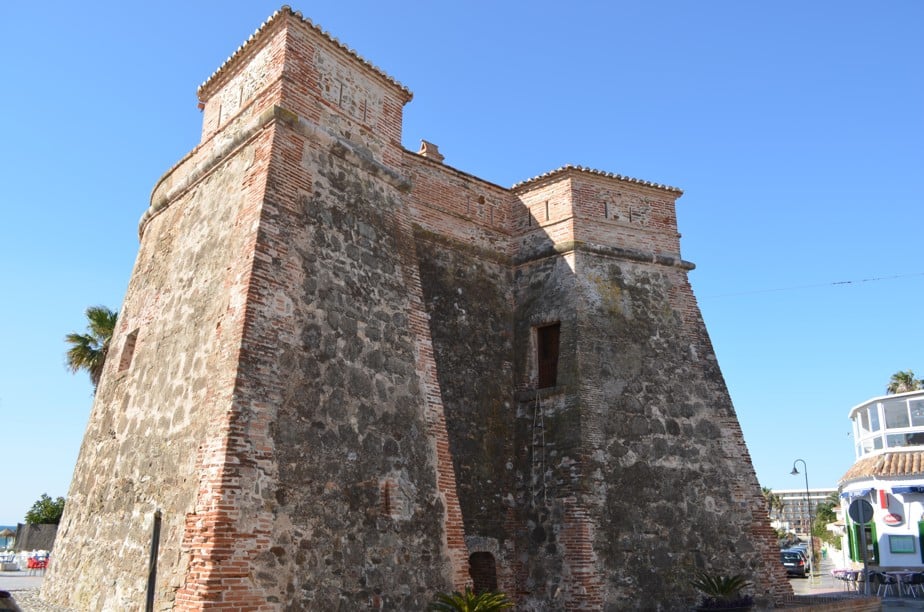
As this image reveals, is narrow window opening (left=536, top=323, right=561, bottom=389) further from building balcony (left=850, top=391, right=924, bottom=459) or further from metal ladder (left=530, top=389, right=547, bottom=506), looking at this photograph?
building balcony (left=850, top=391, right=924, bottom=459)

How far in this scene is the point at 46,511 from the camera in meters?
25.2

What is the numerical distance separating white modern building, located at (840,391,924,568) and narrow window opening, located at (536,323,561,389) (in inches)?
426

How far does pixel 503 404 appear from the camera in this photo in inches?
494

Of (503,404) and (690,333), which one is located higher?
(690,333)

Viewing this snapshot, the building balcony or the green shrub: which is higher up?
the building balcony

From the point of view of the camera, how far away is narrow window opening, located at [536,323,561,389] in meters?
12.7

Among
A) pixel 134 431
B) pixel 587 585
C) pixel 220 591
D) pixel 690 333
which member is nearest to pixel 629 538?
pixel 587 585

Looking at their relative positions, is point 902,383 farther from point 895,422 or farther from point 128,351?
point 128,351

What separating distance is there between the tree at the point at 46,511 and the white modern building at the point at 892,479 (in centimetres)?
2532

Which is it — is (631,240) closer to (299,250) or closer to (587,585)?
(587,585)

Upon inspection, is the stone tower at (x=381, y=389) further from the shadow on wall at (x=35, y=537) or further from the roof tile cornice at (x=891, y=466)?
the shadow on wall at (x=35, y=537)

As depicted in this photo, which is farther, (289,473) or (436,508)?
(436,508)

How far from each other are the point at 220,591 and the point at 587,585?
581 cm

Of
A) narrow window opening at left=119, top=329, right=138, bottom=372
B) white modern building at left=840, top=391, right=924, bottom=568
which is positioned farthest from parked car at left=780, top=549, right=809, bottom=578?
narrow window opening at left=119, top=329, right=138, bottom=372
